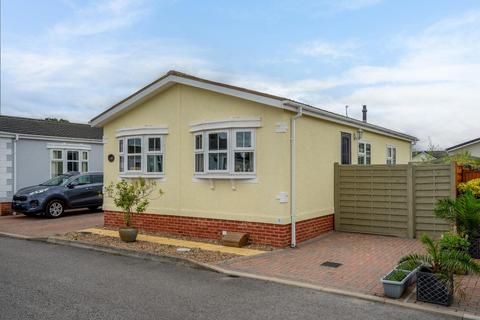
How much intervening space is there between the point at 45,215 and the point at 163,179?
6.89 metres

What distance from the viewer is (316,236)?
418 inches

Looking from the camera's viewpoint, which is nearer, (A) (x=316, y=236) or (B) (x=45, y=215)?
(A) (x=316, y=236)

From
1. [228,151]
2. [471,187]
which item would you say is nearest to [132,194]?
[228,151]

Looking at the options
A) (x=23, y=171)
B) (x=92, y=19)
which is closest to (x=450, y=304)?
(x=92, y=19)

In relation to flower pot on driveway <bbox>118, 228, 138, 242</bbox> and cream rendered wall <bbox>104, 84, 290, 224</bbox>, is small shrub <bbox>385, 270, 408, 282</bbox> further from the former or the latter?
flower pot on driveway <bbox>118, 228, 138, 242</bbox>

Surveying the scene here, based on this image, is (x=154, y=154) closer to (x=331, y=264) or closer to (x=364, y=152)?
(x=331, y=264)

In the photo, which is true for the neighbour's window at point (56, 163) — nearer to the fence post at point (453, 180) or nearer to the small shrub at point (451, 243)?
the fence post at point (453, 180)

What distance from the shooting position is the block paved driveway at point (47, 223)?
1220cm

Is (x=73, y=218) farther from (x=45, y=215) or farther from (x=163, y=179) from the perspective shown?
(x=163, y=179)

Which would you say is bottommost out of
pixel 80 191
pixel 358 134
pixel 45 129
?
pixel 80 191

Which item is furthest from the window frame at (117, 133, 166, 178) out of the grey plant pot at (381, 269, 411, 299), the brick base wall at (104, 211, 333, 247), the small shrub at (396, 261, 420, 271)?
the grey plant pot at (381, 269, 411, 299)

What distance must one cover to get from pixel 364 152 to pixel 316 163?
12.2ft

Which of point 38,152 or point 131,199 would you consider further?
point 38,152

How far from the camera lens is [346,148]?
40.4ft
